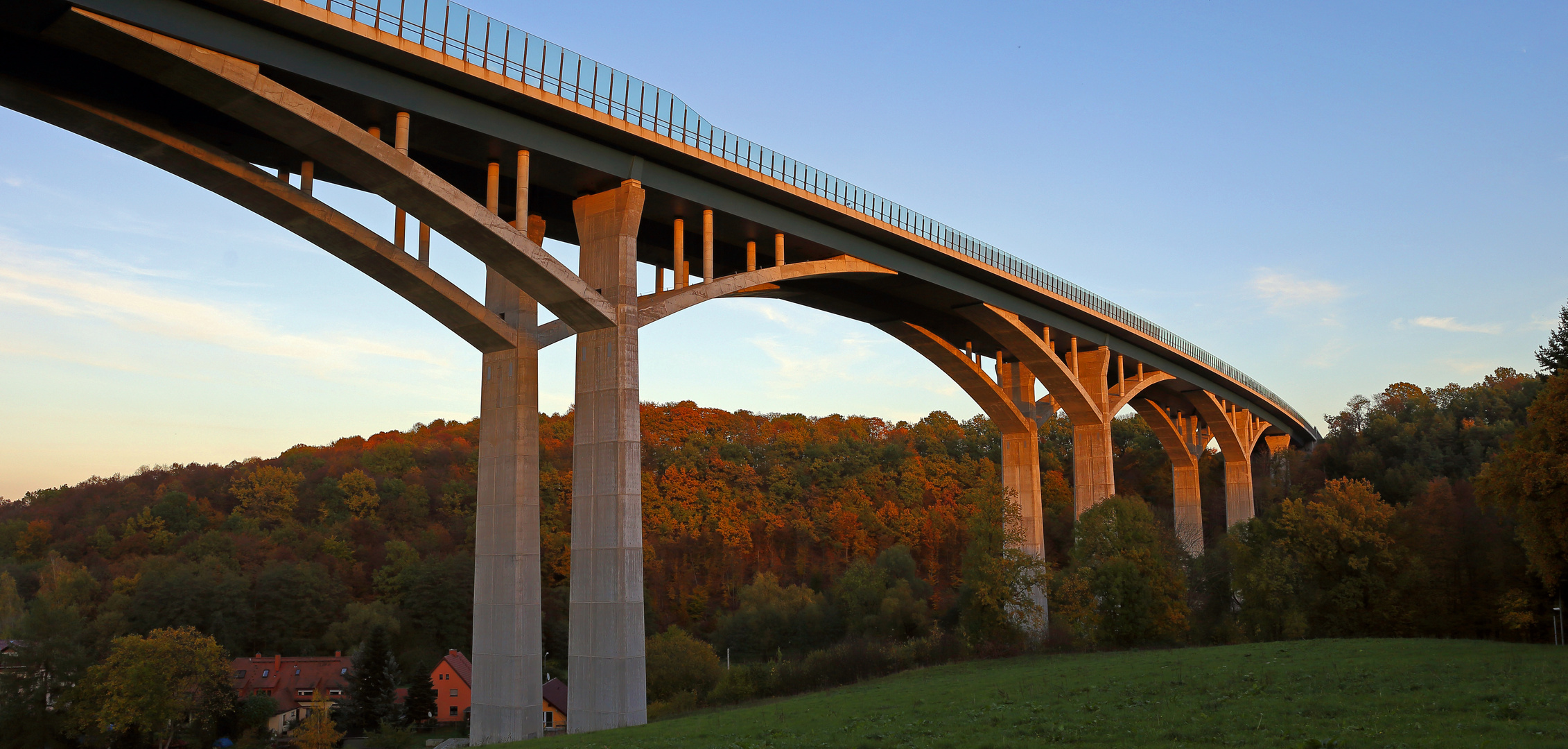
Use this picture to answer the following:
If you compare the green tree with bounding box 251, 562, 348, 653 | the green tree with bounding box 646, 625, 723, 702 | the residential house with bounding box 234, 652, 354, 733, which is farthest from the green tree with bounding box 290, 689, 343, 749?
the green tree with bounding box 646, 625, 723, 702

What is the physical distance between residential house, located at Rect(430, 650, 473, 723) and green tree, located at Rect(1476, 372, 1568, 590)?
52.6m

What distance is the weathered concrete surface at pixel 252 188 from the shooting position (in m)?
18.6

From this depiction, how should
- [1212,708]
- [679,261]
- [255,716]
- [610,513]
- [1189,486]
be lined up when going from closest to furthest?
[1212,708]
[610,513]
[679,261]
[255,716]
[1189,486]

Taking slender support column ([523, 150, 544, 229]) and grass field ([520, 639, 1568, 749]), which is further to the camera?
slender support column ([523, 150, 544, 229])

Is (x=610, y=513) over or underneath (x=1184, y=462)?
underneath

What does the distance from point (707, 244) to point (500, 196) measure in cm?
523

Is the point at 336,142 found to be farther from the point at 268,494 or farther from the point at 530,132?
the point at 268,494

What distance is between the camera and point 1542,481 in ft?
87.0

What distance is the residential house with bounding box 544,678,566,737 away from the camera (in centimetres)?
5762

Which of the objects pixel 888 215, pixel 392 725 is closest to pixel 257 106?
pixel 888 215

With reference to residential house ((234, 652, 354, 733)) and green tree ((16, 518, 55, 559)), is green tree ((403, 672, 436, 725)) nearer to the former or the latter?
residential house ((234, 652, 354, 733))

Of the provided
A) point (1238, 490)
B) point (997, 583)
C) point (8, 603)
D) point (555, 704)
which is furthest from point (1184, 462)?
point (8, 603)

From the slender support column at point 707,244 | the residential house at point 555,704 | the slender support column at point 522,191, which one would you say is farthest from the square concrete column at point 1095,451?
the residential house at point 555,704

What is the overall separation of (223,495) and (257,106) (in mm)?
69553
